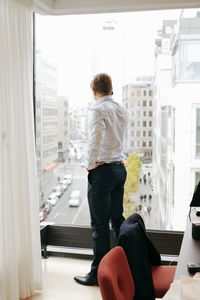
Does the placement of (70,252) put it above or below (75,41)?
below

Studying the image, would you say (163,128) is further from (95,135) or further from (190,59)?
(95,135)

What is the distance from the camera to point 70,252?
3559mm

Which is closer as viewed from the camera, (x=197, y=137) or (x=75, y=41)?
(x=197, y=137)

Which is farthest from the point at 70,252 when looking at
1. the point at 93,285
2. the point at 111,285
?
the point at 111,285

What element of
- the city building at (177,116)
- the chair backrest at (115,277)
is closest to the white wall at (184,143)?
the city building at (177,116)

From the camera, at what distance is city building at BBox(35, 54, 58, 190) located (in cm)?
368

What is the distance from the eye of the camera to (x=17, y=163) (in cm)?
270

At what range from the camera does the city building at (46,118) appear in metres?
3.68

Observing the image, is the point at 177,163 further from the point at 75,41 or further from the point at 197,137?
the point at 75,41

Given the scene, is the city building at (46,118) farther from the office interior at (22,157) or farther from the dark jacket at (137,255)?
the dark jacket at (137,255)

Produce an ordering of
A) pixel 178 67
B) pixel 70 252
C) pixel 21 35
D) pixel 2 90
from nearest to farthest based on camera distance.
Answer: pixel 2 90, pixel 21 35, pixel 178 67, pixel 70 252

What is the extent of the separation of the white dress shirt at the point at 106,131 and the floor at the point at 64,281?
37.8 inches

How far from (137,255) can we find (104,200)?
956mm

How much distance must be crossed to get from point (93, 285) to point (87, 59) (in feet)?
6.59
